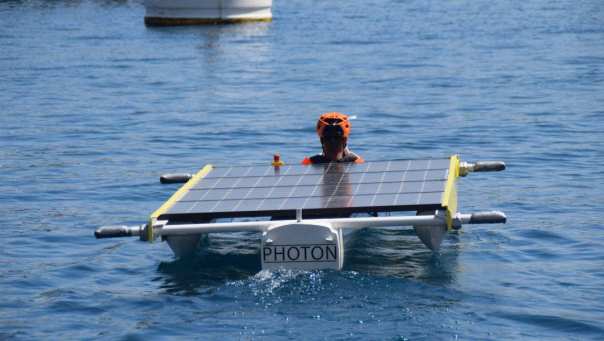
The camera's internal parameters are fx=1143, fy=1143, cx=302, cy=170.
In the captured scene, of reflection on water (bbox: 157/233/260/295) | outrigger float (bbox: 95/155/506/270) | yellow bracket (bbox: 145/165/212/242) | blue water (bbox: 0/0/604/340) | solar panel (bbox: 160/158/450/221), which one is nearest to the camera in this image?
blue water (bbox: 0/0/604/340)

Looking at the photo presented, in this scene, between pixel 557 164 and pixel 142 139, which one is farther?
pixel 142 139

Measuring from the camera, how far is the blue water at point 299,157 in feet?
41.9

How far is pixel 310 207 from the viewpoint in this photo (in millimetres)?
13727

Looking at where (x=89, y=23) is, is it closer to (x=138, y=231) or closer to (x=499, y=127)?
(x=499, y=127)

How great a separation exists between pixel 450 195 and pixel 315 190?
177cm

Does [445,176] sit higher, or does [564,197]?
[445,176]

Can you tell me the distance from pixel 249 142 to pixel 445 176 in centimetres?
1160

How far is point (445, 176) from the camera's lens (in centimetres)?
1520

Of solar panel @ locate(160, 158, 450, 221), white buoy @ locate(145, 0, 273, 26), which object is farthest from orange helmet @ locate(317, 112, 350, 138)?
white buoy @ locate(145, 0, 273, 26)

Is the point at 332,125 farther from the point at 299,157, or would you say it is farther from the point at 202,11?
the point at 202,11

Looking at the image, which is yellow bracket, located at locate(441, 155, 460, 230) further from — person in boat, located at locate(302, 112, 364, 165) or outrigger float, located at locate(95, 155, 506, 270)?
person in boat, located at locate(302, 112, 364, 165)

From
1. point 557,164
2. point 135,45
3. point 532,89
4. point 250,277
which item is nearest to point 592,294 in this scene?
point 250,277

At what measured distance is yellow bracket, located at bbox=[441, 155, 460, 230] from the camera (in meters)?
13.4

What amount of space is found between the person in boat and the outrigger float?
0.30 m
